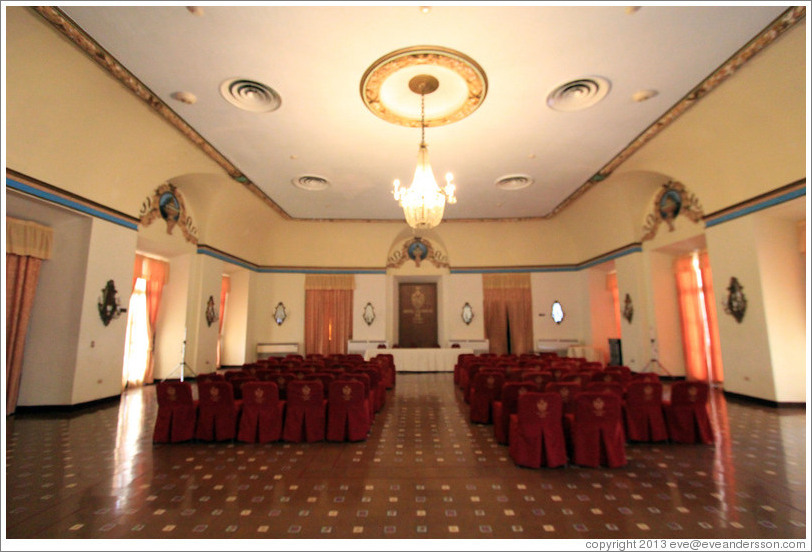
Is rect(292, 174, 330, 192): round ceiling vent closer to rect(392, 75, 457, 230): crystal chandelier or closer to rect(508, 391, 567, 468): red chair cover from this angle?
rect(392, 75, 457, 230): crystal chandelier

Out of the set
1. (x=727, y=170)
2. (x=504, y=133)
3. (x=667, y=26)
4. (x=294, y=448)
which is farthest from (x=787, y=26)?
(x=294, y=448)

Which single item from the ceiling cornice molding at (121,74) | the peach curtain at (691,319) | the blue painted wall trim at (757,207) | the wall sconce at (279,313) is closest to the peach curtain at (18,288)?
the ceiling cornice molding at (121,74)

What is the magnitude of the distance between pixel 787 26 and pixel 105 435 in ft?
35.9

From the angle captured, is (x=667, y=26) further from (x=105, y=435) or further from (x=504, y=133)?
(x=105, y=435)

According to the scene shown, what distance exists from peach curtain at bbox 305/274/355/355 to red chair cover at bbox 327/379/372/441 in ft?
32.5

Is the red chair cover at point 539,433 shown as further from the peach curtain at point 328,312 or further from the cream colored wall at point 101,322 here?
the peach curtain at point 328,312

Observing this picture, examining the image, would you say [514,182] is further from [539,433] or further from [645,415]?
[539,433]

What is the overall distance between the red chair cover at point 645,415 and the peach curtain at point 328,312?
11.3 m

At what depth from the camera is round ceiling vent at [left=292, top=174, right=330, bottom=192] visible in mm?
10656

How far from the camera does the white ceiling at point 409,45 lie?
4.97m

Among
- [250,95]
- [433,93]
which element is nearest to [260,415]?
[250,95]

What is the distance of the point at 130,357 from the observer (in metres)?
9.93

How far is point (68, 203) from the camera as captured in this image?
6852 mm

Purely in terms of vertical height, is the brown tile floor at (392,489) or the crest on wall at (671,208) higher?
the crest on wall at (671,208)
